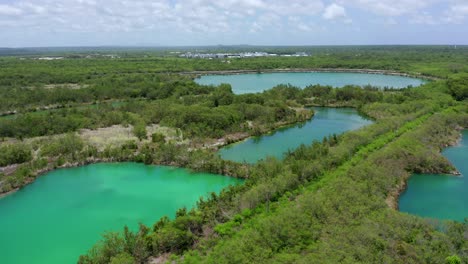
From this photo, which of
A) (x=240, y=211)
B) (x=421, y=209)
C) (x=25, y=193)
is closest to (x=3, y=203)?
(x=25, y=193)

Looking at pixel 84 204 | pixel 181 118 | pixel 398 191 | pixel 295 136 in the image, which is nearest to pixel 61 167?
pixel 84 204

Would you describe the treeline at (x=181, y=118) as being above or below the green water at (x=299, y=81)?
below

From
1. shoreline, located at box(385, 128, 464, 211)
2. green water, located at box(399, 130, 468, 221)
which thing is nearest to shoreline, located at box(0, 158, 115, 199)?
shoreline, located at box(385, 128, 464, 211)

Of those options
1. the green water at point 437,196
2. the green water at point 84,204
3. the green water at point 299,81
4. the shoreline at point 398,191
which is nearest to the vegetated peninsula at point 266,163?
the shoreline at point 398,191

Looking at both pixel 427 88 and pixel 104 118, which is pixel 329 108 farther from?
pixel 104 118

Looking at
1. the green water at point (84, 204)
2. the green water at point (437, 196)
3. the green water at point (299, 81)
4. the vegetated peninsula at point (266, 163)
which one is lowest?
the green water at point (84, 204)

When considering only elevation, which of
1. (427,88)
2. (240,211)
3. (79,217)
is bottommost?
(79,217)

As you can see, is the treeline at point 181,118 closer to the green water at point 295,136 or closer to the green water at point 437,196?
the green water at point 295,136
